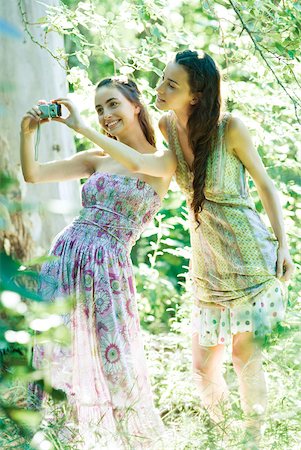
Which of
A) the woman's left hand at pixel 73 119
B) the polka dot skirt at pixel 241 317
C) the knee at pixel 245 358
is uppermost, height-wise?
the woman's left hand at pixel 73 119

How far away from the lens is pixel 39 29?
3.78 m

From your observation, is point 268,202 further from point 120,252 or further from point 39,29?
point 39,29

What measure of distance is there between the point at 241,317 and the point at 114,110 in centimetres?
91

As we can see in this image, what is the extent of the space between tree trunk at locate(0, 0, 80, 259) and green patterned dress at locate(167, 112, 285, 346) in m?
0.93

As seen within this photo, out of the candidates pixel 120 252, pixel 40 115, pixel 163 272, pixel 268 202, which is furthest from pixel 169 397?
pixel 163 272

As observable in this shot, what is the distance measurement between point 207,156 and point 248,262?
0.42 m

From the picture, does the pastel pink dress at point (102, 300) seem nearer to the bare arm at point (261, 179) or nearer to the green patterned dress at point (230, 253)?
the green patterned dress at point (230, 253)

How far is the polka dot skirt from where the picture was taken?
2.88 meters

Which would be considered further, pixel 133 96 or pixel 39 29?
pixel 39 29

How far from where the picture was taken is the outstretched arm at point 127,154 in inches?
108

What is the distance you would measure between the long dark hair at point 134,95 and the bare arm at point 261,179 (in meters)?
0.40

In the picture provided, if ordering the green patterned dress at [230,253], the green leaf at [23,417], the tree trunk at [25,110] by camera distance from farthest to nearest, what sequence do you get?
the tree trunk at [25,110] → the green patterned dress at [230,253] → the green leaf at [23,417]

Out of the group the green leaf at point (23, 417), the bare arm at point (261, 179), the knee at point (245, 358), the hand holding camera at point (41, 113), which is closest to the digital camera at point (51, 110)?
the hand holding camera at point (41, 113)

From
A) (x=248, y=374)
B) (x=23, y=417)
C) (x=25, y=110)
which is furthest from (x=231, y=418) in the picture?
(x=23, y=417)
